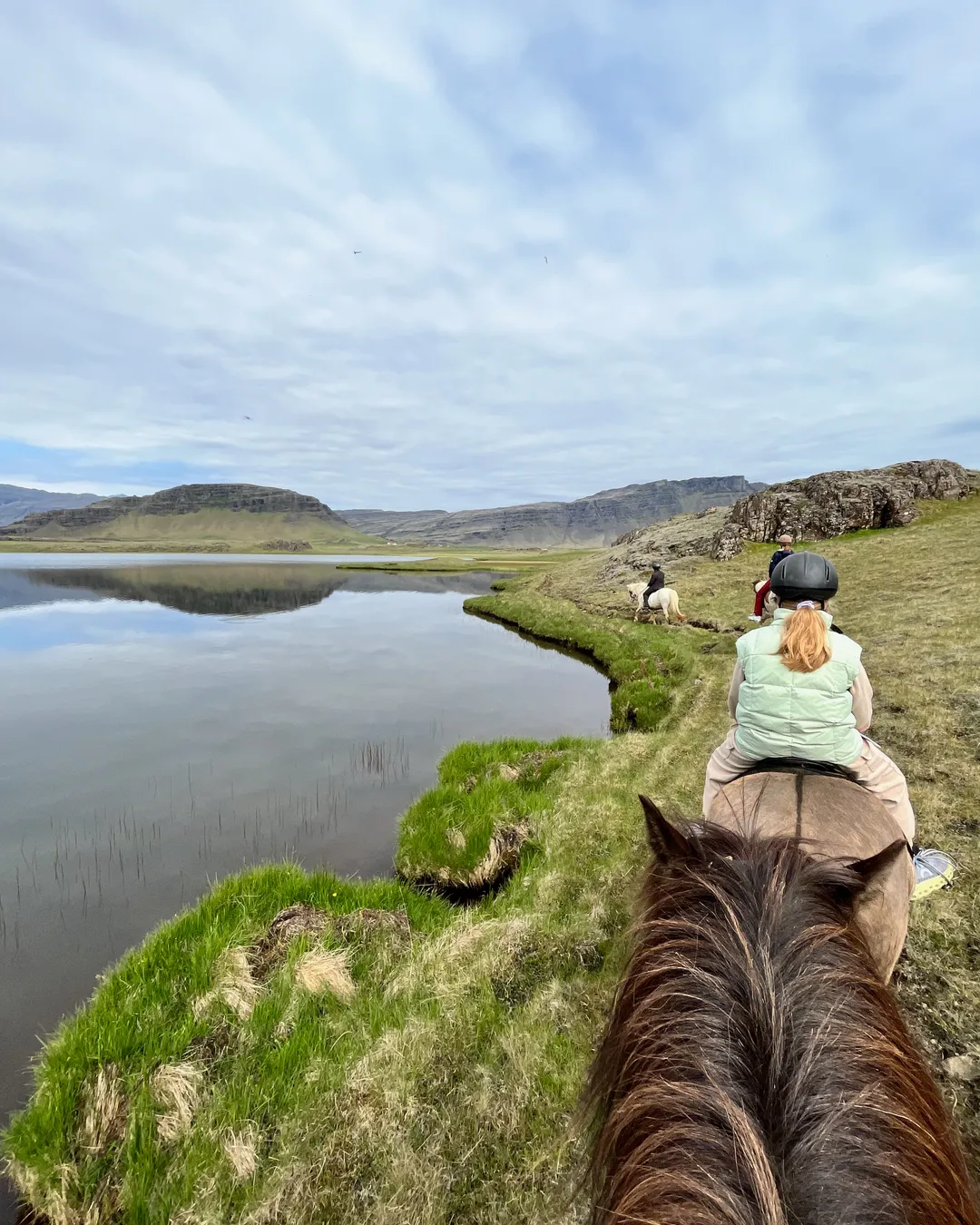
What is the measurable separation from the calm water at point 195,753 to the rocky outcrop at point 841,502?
2676 cm

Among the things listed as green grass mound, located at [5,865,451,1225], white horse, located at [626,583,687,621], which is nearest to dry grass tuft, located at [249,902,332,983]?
green grass mound, located at [5,865,451,1225]

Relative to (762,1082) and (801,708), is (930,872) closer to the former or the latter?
(801,708)

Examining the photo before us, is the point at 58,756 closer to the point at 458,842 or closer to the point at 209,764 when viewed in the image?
the point at 209,764

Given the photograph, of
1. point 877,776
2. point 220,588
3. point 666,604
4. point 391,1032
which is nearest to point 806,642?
point 877,776

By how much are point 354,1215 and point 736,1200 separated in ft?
12.1

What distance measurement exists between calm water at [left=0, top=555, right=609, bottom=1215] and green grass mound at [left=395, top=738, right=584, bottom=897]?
86 centimetres

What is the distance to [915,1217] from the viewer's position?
4.79 ft

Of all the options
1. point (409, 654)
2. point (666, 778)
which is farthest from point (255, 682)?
point (666, 778)

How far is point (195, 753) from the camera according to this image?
574 inches

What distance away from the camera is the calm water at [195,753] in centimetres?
821

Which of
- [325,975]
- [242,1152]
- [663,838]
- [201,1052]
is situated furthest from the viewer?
[325,975]

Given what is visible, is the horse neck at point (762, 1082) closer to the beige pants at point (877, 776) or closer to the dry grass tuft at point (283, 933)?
the beige pants at point (877, 776)

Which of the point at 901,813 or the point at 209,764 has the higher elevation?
the point at 901,813

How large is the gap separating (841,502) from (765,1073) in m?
52.3
